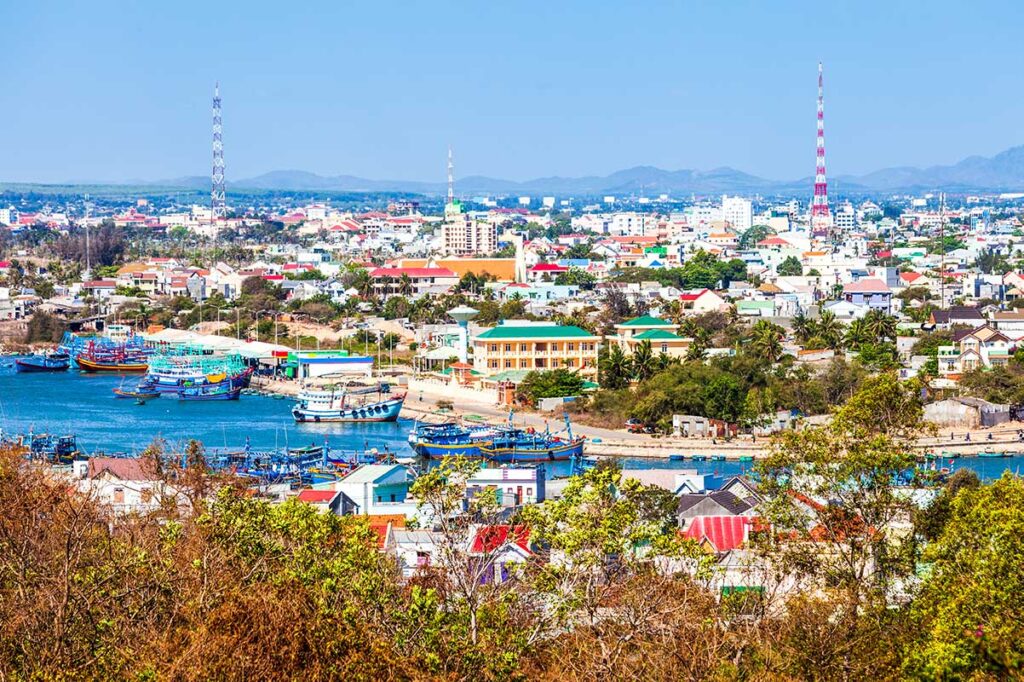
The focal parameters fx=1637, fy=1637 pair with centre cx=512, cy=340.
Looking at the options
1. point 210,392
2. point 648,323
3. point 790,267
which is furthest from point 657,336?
point 790,267

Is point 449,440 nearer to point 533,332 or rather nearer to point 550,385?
point 550,385

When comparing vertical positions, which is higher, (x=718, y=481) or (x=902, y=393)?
(x=902, y=393)

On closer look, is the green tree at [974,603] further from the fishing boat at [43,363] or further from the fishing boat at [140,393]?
the fishing boat at [43,363]

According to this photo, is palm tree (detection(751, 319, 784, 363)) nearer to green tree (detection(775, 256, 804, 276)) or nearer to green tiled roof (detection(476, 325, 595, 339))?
green tiled roof (detection(476, 325, 595, 339))

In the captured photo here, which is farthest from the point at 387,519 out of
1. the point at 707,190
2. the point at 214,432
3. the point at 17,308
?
the point at 707,190

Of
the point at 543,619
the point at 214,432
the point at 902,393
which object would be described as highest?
the point at 902,393

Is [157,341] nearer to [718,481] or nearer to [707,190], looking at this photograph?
[718,481]
